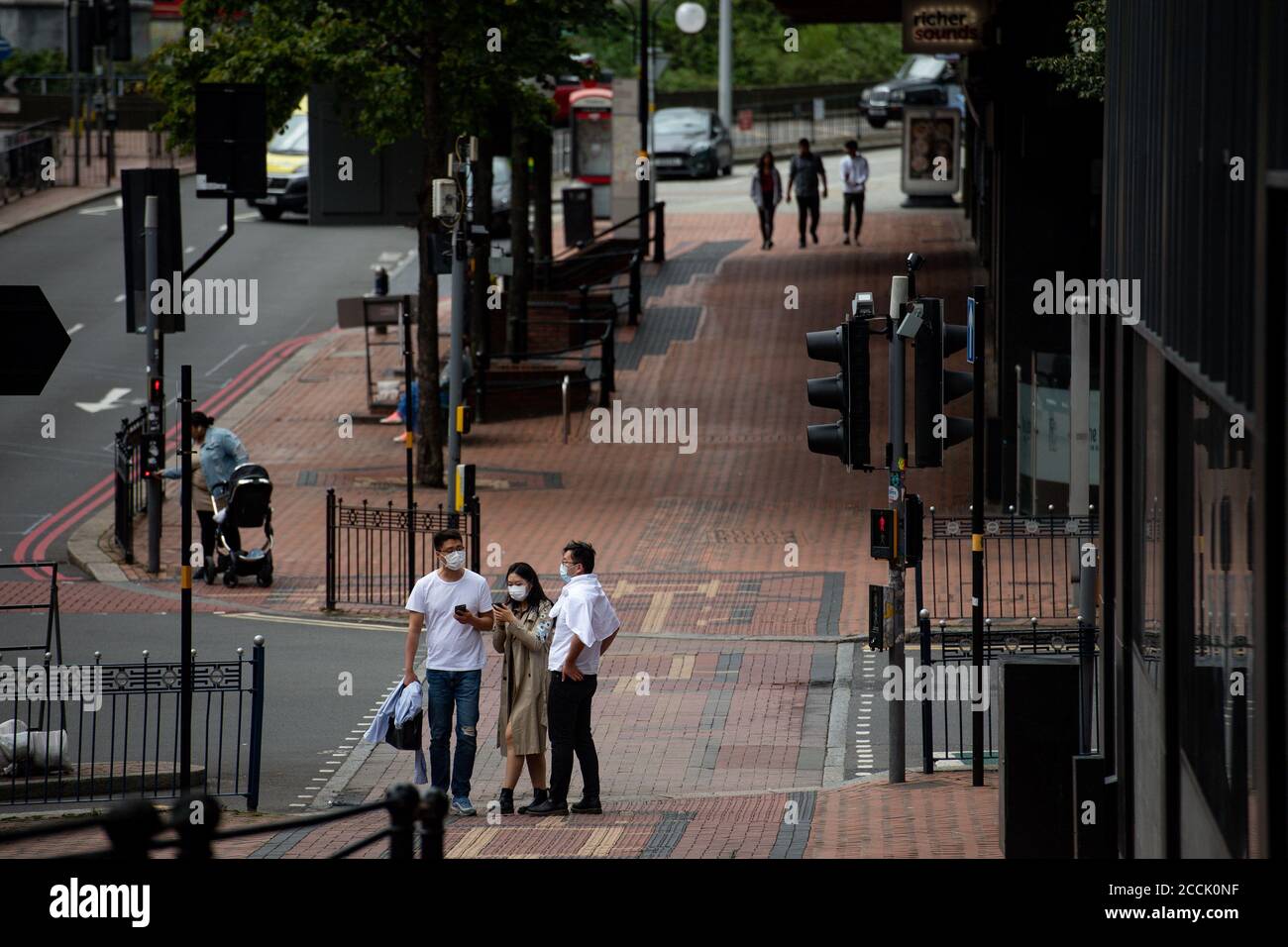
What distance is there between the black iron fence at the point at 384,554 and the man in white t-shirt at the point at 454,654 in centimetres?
527

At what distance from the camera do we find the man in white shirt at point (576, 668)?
11898mm

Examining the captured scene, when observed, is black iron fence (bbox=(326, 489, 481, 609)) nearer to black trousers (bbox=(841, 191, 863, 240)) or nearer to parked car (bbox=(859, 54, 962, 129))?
black trousers (bbox=(841, 191, 863, 240))

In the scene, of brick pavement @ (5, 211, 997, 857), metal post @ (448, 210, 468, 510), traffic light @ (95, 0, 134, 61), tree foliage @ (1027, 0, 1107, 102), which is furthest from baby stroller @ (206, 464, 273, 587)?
traffic light @ (95, 0, 134, 61)

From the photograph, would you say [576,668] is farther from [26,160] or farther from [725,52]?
[725,52]

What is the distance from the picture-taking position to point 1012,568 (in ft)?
62.1

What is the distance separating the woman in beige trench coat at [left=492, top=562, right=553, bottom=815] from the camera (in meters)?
12.2

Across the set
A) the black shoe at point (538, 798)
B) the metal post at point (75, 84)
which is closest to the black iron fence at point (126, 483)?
the black shoe at point (538, 798)

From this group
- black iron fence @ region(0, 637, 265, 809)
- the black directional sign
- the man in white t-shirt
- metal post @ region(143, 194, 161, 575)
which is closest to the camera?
the black directional sign

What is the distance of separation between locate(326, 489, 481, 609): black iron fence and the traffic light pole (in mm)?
1786

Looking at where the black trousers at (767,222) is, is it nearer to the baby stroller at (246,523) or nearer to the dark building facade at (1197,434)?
the baby stroller at (246,523)

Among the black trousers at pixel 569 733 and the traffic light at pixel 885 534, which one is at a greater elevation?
the traffic light at pixel 885 534

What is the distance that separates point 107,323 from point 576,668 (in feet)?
70.3
